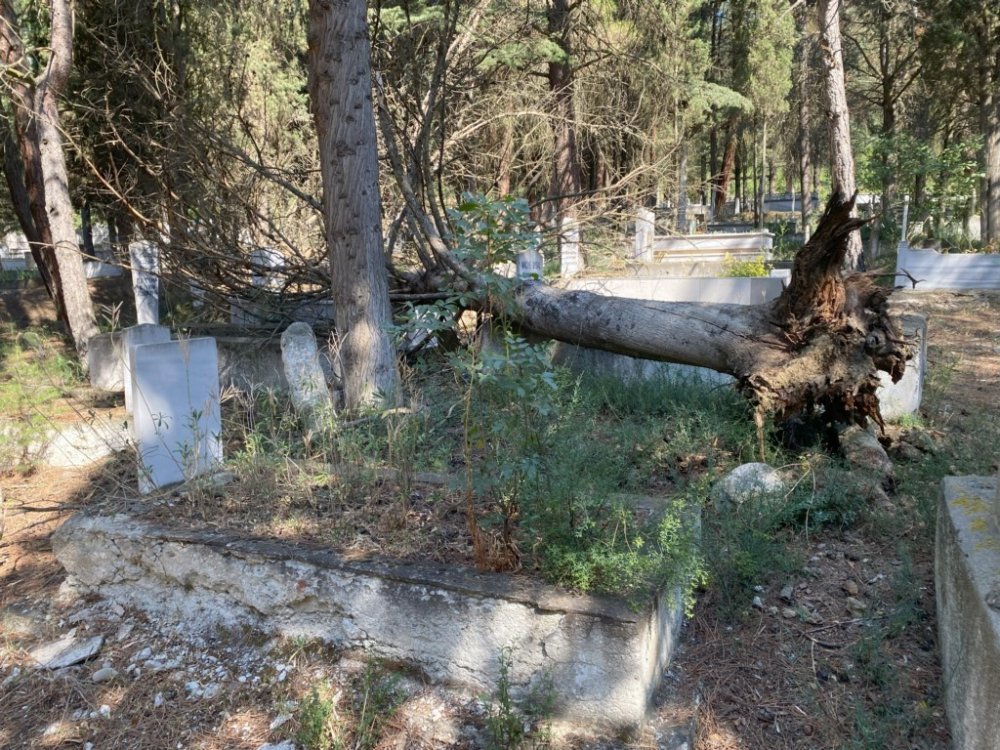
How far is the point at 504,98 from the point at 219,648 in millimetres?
8319

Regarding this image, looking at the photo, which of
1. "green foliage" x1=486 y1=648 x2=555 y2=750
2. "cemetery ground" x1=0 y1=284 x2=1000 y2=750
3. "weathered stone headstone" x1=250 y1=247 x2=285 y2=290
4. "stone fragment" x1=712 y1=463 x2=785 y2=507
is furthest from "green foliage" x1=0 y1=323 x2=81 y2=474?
"stone fragment" x1=712 y1=463 x2=785 y2=507

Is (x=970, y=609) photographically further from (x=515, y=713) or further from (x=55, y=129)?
(x=55, y=129)

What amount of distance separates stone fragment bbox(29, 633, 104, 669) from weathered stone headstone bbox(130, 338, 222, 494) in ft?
2.95

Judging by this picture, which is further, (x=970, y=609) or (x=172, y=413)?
(x=172, y=413)

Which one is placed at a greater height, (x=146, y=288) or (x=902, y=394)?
(x=146, y=288)

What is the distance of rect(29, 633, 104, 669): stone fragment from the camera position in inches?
134

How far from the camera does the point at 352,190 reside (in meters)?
5.53

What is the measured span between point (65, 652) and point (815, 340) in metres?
4.55

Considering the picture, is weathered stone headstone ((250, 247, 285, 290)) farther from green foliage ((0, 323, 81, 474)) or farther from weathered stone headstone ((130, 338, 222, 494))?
weathered stone headstone ((130, 338, 222, 494))

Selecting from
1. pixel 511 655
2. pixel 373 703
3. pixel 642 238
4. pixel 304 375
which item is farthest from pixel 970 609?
pixel 642 238

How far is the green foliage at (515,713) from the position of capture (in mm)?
2697

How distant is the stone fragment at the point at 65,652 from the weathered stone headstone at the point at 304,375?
1691 millimetres

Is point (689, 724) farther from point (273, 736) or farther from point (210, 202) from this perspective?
point (210, 202)

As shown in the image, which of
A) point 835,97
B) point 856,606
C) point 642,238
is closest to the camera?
point 856,606
